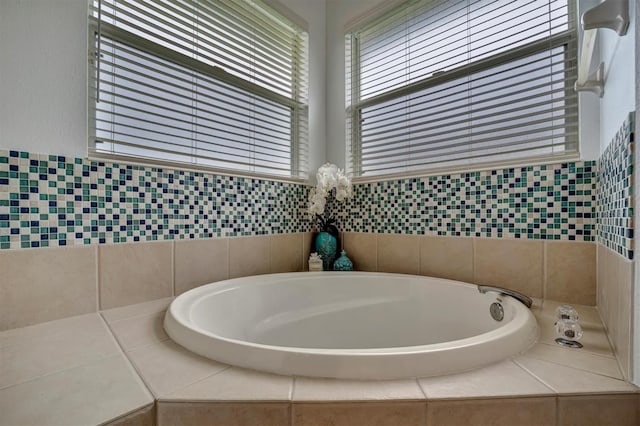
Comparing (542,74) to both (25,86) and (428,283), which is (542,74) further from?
(25,86)

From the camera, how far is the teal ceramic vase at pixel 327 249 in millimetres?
1829

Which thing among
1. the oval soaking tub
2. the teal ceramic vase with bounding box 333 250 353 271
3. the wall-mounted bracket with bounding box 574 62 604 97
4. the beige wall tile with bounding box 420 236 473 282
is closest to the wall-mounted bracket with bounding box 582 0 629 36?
the wall-mounted bracket with bounding box 574 62 604 97

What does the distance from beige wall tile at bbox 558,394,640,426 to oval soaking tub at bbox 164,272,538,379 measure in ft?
0.48

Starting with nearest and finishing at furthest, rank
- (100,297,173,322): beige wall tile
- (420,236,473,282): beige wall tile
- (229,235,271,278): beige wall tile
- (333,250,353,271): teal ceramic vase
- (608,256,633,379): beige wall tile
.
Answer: (608,256,633,379): beige wall tile, (100,297,173,322): beige wall tile, (420,236,473,282): beige wall tile, (229,235,271,278): beige wall tile, (333,250,353,271): teal ceramic vase

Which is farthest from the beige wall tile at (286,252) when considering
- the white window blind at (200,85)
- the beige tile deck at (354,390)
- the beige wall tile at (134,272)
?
the beige tile deck at (354,390)

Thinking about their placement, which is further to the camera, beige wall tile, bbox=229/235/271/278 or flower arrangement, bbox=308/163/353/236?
flower arrangement, bbox=308/163/353/236

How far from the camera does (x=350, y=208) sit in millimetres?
1938

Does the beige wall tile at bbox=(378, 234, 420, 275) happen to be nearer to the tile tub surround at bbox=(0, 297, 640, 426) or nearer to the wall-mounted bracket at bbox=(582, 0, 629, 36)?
the tile tub surround at bbox=(0, 297, 640, 426)

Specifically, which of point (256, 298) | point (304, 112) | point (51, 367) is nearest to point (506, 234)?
point (256, 298)

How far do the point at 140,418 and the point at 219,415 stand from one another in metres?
0.14

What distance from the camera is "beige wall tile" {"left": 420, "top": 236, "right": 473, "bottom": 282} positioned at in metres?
1.44

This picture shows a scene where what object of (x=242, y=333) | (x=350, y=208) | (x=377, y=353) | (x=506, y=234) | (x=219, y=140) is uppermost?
(x=219, y=140)

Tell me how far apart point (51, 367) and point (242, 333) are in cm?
70

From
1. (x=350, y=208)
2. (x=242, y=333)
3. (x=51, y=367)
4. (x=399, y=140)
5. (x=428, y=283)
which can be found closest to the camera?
(x=51, y=367)
